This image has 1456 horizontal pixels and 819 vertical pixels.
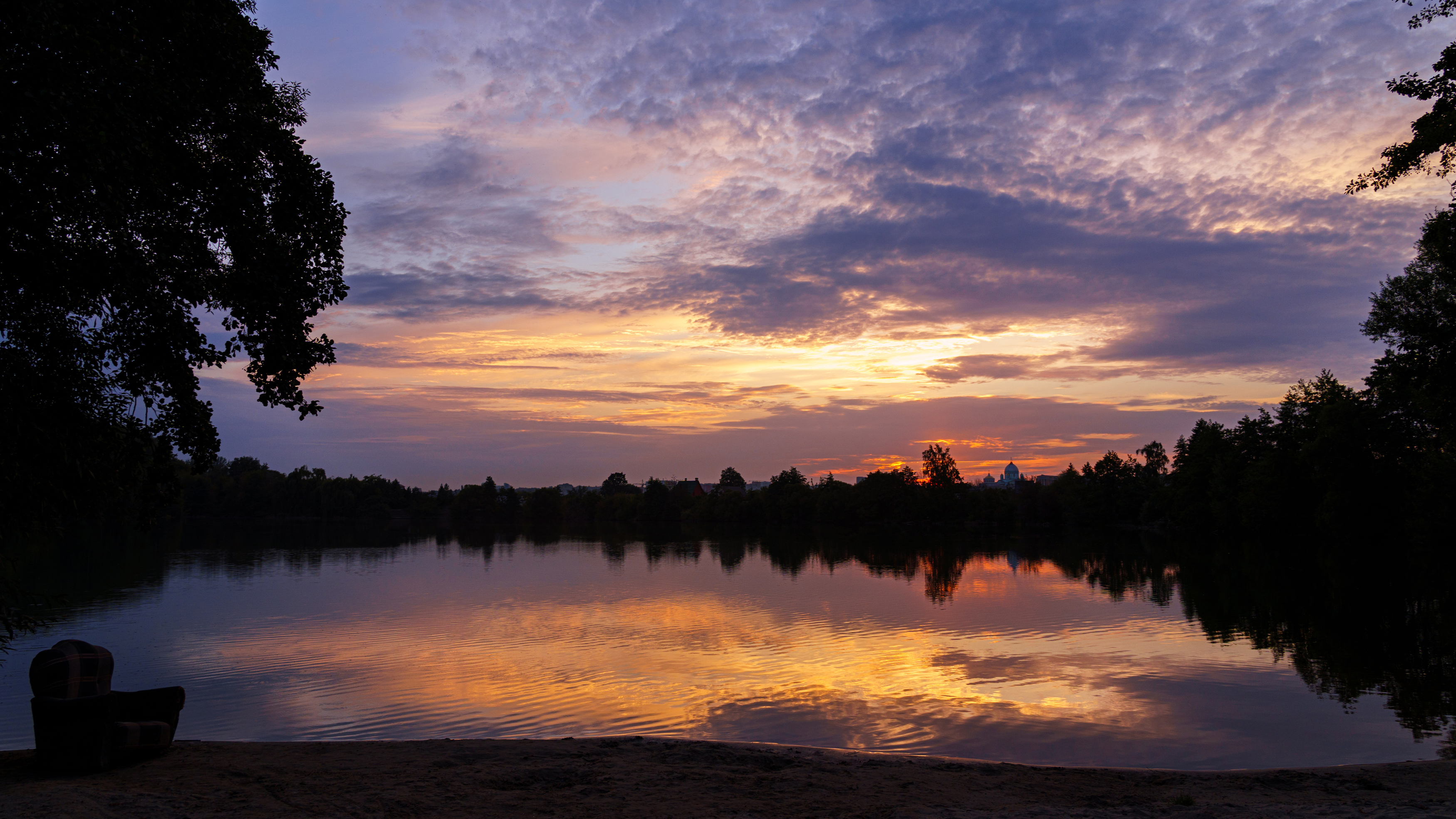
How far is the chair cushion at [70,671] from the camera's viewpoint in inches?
314

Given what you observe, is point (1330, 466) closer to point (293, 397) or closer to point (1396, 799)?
point (1396, 799)

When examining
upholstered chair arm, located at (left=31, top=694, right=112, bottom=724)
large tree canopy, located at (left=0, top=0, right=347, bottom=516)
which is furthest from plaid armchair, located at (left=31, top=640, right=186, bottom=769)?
large tree canopy, located at (left=0, top=0, right=347, bottom=516)

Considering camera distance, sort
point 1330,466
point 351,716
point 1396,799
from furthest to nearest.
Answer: point 1330,466 → point 351,716 → point 1396,799

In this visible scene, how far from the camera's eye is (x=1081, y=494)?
3799 inches

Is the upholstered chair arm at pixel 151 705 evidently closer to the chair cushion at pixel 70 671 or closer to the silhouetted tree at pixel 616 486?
the chair cushion at pixel 70 671

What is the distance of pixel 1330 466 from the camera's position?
171 feet

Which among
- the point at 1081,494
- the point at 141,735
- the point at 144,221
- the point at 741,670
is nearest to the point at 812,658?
the point at 741,670

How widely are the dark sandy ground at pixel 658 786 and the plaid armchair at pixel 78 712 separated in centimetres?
19

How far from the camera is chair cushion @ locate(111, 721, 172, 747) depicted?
841cm

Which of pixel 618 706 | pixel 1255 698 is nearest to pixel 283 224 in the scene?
pixel 618 706

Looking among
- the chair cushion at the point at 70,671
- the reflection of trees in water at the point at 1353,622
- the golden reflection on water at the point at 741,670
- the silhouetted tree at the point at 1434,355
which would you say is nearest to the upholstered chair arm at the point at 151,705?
the chair cushion at the point at 70,671

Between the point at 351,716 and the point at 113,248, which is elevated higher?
the point at 113,248

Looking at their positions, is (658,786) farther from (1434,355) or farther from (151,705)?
(1434,355)

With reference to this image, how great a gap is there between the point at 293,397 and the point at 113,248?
2.35 m
